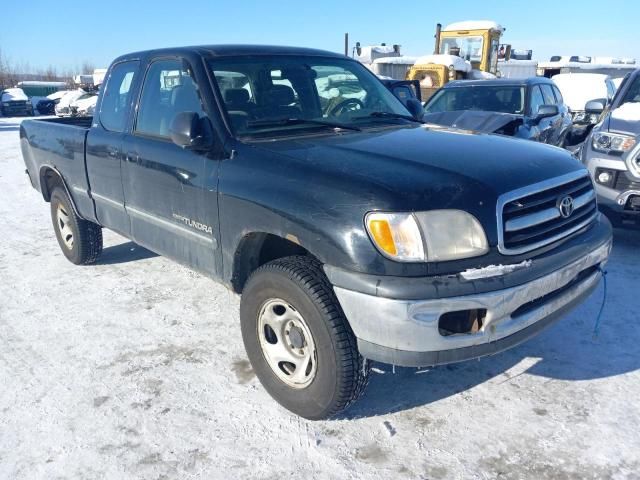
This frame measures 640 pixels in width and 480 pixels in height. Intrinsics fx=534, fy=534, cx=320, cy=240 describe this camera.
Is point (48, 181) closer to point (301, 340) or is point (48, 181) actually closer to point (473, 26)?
point (301, 340)

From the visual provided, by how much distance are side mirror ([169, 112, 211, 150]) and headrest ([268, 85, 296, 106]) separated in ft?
1.87

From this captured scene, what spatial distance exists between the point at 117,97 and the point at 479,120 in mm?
4500

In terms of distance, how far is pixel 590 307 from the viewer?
4.01 m

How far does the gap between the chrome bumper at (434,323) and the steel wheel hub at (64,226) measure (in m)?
3.88

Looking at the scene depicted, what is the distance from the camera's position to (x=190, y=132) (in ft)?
9.74

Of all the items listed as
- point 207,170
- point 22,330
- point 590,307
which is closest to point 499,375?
point 590,307

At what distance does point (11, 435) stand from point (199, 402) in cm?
94

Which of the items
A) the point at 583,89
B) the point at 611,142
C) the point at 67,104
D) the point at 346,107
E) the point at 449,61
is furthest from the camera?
the point at 67,104

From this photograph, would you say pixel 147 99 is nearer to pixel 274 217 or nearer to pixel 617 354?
pixel 274 217

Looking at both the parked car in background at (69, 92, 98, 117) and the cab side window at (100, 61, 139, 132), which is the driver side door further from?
the parked car in background at (69, 92, 98, 117)

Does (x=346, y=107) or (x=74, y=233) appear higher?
(x=346, y=107)

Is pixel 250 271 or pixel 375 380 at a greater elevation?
Answer: pixel 250 271

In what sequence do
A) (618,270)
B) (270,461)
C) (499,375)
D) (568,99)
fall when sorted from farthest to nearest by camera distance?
(568,99) → (618,270) → (499,375) → (270,461)

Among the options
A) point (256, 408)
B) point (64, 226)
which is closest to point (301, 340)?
point (256, 408)
